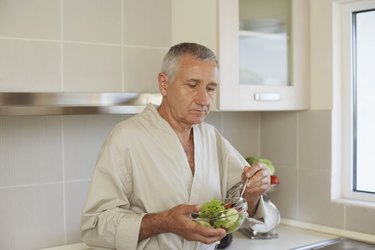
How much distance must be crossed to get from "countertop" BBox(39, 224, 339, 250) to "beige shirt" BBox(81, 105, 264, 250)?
19.5 inches

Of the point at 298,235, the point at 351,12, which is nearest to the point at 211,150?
the point at 298,235

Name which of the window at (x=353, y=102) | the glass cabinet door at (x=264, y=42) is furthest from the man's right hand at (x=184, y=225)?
the window at (x=353, y=102)

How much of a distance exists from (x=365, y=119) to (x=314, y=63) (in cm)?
32

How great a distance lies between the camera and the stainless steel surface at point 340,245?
204cm

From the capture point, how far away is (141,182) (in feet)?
4.93

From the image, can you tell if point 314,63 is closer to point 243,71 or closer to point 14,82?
point 243,71

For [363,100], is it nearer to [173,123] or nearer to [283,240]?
[283,240]

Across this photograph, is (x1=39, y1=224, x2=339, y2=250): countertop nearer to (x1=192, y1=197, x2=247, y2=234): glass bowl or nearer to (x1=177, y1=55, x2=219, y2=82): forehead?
(x1=192, y1=197, x2=247, y2=234): glass bowl

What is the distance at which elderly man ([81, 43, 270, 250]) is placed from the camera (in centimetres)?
141

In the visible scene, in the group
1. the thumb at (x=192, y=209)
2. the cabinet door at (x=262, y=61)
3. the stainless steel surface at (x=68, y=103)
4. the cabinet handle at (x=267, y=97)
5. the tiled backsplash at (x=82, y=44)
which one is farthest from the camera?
the cabinet handle at (x=267, y=97)

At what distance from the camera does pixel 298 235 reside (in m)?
2.21

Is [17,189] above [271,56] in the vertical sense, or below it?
below

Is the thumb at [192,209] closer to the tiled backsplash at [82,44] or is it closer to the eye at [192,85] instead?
the eye at [192,85]

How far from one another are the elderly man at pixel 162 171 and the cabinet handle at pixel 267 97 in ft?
1.78
